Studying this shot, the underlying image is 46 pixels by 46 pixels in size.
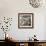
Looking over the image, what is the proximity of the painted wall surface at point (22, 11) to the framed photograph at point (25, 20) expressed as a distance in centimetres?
10

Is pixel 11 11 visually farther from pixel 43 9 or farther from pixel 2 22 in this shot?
pixel 43 9

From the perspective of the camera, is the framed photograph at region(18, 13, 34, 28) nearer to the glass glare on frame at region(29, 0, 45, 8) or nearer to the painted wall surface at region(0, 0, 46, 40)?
the painted wall surface at region(0, 0, 46, 40)

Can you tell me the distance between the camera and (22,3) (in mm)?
4609

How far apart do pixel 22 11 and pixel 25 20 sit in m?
0.32

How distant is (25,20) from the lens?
15.1ft

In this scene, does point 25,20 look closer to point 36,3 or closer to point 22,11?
point 22,11

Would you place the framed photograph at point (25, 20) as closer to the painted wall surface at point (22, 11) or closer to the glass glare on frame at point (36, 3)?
the painted wall surface at point (22, 11)

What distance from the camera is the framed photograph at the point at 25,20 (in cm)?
457

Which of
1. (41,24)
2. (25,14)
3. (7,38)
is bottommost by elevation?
(7,38)

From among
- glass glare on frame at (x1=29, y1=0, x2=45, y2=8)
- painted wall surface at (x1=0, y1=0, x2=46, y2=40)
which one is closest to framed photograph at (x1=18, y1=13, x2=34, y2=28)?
painted wall surface at (x1=0, y1=0, x2=46, y2=40)

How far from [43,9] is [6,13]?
1249mm

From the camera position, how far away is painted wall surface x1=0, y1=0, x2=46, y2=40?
455 cm

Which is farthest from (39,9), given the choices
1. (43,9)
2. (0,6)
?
(0,6)

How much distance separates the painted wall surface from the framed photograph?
0.33ft
